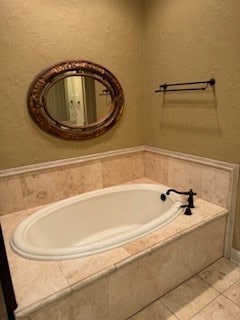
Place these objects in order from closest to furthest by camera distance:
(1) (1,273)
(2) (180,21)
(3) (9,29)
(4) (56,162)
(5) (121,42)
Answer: (1) (1,273) < (3) (9,29) < (2) (180,21) < (4) (56,162) < (5) (121,42)

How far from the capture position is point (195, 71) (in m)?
1.85

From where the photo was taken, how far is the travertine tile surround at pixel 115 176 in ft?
6.00

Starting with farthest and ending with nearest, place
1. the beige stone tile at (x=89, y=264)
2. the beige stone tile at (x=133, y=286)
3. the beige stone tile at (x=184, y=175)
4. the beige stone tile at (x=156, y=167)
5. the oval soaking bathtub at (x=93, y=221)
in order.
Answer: the beige stone tile at (x=156, y=167), the beige stone tile at (x=184, y=175), the oval soaking bathtub at (x=93, y=221), the beige stone tile at (x=133, y=286), the beige stone tile at (x=89, y=264)

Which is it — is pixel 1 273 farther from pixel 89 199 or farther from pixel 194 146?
pixel 194 146

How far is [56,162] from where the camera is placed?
80.1 inches

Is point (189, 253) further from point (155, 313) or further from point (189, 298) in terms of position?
point (155, 313)

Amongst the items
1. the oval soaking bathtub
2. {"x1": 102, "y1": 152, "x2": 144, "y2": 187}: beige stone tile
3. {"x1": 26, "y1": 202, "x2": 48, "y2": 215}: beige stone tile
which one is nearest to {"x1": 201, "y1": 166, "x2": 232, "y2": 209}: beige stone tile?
the oval soaking bathtub

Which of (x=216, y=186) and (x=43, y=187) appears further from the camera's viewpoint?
(x=43, y=187)

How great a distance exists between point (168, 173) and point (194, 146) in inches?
16.5

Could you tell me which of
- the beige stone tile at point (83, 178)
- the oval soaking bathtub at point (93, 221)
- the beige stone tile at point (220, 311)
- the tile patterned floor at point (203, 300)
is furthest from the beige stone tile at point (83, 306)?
the beige stone tile at point (83, 178)

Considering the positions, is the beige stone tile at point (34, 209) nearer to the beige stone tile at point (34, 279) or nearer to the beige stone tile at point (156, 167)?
the beige stone tile at point (34, 279)

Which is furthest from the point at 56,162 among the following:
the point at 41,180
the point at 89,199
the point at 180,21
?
the point at 180,21

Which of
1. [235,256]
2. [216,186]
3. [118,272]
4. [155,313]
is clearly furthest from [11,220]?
[235,256]

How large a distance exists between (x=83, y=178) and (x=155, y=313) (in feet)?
4.06
